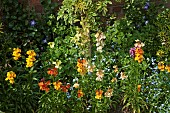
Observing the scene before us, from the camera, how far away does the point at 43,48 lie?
5059 mm

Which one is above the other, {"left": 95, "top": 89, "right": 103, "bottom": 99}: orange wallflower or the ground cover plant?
the ground cover plant

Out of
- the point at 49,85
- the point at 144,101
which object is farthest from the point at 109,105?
the point at 49,85

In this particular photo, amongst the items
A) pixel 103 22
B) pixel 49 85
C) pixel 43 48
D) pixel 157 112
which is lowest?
pixel 157 112

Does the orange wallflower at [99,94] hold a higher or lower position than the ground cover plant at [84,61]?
lower

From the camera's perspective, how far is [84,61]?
4.27m

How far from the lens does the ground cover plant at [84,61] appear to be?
4.30 m

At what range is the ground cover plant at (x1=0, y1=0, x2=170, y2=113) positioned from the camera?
14.1ft

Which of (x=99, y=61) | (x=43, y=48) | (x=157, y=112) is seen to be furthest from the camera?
(x=43, y=48)

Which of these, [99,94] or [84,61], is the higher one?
[84,61]

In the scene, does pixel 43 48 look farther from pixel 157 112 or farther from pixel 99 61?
pixel 157 112

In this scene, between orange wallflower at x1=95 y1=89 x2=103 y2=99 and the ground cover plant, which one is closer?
orange wallflower at x1=95 y1=89 x2=103 y2=99

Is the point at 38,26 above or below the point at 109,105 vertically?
above

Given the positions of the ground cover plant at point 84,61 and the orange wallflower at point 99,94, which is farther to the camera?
the ground cover plant at point 84,61

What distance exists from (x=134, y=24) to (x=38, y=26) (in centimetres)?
120
